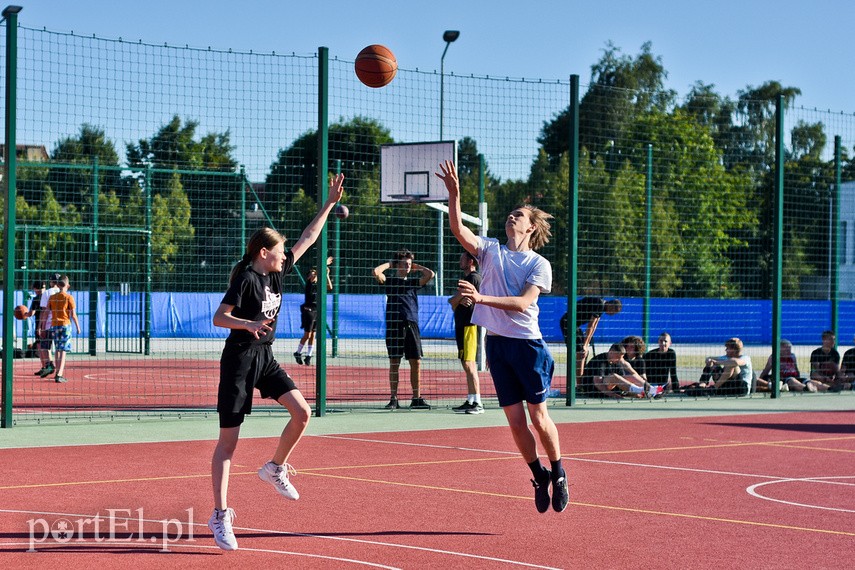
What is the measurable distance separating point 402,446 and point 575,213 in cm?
531

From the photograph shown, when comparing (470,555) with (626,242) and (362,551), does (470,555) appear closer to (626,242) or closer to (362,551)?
(362,551)

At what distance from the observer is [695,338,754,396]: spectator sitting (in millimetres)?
16983

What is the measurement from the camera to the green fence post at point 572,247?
1490cm

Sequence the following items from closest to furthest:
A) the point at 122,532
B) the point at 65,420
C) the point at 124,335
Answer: the point at 122,532
the point at 65,420
the point at 124,335

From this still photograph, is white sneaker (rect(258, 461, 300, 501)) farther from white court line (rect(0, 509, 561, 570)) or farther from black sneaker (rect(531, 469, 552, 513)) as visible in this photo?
black sneaker (rect(531, 469, 552, 513))

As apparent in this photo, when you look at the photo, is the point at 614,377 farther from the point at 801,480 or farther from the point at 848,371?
the point at 801,480

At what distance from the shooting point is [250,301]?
6.43 metres

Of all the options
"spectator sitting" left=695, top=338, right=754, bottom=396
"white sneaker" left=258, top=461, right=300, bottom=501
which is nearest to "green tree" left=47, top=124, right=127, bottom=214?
"spectator sitting" left=695, top=338, right=754, bottom=396

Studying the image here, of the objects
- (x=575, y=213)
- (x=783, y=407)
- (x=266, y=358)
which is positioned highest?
(x=575, y=213)

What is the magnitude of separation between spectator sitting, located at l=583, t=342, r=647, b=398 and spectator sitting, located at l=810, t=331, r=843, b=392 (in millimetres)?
3819

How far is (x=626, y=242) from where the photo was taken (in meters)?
24.7

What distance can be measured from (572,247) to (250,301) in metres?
9.23

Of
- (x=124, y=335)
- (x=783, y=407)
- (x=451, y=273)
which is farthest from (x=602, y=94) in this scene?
(x=783, y=407)

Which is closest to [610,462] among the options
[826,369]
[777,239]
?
[777,239]
